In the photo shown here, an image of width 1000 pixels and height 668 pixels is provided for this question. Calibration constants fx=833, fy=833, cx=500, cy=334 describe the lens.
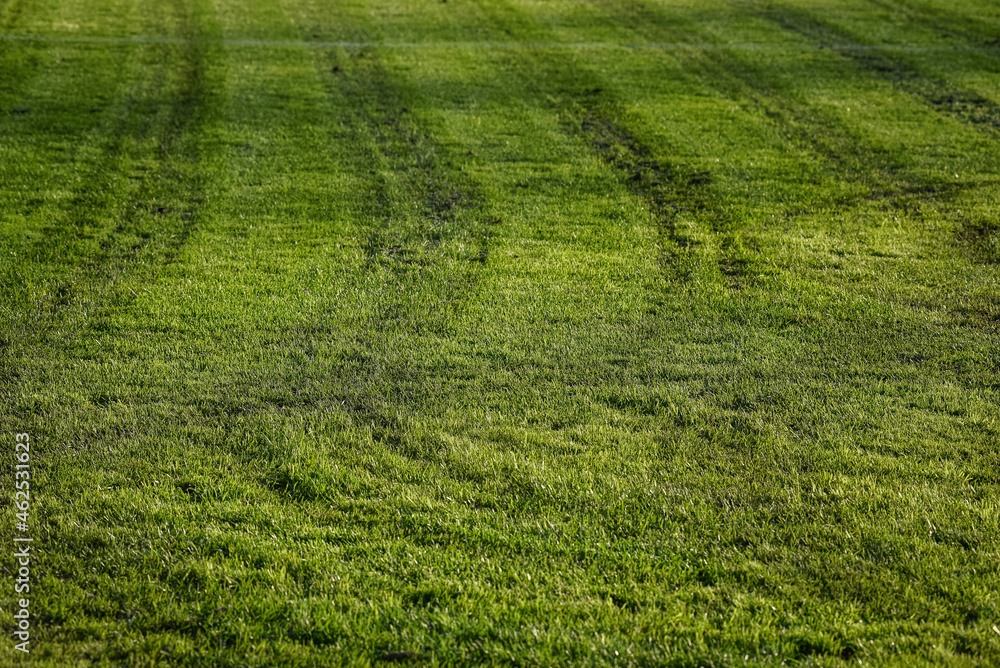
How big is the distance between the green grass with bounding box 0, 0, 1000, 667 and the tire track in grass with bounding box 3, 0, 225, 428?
3.1 inches

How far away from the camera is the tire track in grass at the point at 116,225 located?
10547 mm

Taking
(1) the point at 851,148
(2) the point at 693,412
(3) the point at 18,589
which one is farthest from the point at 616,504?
(1) the point at 851,148

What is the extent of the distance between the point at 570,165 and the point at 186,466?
11807 mm

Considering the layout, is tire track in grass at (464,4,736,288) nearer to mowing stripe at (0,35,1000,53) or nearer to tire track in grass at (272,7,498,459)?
mowing stripe at (0,35,1000,53)

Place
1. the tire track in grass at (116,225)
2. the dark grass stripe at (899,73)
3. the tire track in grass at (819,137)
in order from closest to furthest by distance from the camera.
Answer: the tire track in grass at (116,225) < the tire track in grass at (819,137) < the dark grass stripe at (899,73)

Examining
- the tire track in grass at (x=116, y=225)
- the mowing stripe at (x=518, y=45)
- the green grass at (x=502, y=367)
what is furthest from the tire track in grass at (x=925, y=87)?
the tire track in grass at (x=116, y=225)

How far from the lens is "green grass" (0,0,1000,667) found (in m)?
5.96

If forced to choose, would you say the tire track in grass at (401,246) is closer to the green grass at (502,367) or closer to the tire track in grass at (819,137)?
the green grass at (502,367)

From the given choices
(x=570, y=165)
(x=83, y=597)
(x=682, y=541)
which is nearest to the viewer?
(x=83, y=597)

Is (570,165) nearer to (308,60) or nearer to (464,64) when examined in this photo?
(464,64)

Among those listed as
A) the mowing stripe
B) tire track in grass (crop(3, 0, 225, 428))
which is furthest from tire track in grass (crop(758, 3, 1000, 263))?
tire track in grass (crop(3, 0, 225, 428))

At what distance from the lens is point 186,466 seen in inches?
302

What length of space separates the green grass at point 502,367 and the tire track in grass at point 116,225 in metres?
0.08

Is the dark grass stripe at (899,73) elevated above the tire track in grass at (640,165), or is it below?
above
